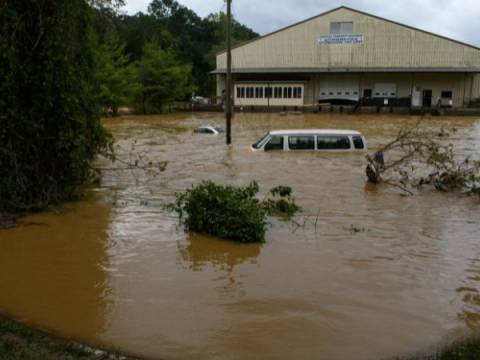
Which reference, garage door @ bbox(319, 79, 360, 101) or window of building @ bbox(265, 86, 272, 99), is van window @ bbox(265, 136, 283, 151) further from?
garage door @ bbox(319, 79, 360, 101)

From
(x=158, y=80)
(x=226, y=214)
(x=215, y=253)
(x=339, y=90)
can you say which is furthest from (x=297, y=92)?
(x=215, y=253)

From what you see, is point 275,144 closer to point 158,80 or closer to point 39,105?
point 39,105

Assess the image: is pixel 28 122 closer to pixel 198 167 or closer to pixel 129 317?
pixel 129 317

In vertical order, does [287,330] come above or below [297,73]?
below

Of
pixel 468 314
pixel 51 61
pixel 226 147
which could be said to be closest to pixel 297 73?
pixel 226 147

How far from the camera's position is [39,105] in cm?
1166

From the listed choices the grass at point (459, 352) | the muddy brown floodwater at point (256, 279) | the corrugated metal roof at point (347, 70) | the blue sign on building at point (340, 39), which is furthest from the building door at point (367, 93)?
the grass at point (459, 352)

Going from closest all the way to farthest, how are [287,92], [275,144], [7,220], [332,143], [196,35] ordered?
[7,220]
[332,143]
[275,144]
[287,92]
[196,35]

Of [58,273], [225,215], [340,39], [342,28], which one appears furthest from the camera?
[340,39]

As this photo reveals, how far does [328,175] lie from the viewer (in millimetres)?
17234

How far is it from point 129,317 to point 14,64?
7015mm

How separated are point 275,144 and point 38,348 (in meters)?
15.7

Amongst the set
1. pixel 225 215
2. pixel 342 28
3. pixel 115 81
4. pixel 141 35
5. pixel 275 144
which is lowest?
pixel 225 215

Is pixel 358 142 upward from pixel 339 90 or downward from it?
downward
